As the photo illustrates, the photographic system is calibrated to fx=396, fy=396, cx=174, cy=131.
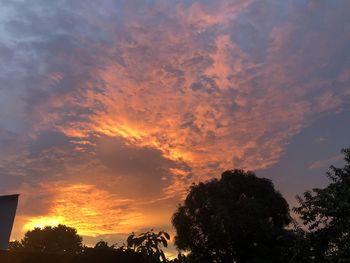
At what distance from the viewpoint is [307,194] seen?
19.7 metres

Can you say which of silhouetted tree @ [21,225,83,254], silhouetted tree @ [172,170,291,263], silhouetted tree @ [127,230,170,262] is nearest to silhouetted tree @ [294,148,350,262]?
silhouetted tree @ [127,230,170,262]

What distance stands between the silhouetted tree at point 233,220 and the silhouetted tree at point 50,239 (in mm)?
41287

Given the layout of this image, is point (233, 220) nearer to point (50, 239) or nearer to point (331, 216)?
point (331, 216)

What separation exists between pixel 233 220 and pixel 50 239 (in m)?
49.6

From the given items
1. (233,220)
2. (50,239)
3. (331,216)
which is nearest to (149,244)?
(331,216)

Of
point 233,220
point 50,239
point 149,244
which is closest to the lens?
point 149,244

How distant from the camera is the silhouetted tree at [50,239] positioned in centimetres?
7375

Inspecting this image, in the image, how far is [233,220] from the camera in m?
35.7

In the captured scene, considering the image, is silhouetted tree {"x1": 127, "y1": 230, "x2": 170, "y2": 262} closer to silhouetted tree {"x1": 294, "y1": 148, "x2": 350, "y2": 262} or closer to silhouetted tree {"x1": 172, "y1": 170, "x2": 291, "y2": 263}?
silhouetted tree {"x1": 294, "y1": 148, "x2": 350, "y2": 262}

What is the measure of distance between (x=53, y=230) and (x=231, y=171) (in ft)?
155

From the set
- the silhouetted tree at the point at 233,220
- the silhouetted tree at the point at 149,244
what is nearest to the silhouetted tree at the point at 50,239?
the silhouetted tree at the point at 233,220

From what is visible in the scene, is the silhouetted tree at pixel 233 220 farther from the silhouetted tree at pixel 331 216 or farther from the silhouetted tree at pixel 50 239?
the silhouetted tree at pixel 50 239

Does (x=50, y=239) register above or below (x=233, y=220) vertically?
above

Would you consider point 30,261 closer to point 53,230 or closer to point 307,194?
point 307,194
